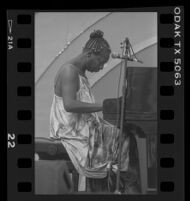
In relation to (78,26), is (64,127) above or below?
below

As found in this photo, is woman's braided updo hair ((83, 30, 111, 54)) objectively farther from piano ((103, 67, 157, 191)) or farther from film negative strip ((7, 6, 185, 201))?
piano ((103, 67, 157, 191))

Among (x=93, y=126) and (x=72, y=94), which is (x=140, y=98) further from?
(x=72, y=94)

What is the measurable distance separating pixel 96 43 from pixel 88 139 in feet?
2.57

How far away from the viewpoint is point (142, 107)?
9.01 m

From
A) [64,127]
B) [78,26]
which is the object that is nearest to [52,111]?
[64,127]

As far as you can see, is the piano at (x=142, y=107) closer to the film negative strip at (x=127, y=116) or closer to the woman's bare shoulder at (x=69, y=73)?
the film negative strip at (x=127, y=116)

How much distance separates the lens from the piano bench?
8.98m

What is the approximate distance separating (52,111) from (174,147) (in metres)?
1.03

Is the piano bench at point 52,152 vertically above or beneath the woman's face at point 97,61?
beneath

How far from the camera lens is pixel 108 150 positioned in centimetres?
905

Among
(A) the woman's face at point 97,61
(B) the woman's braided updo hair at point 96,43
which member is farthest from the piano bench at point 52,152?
(B) the woman's braided updo hair at point 96,43

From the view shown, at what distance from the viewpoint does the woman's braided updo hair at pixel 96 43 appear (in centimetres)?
902

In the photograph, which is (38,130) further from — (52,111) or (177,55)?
(177,55)

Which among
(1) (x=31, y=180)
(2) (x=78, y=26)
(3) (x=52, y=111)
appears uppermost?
(2) (x=78, y=26)
